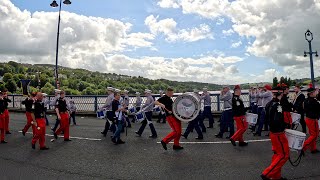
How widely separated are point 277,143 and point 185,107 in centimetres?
436

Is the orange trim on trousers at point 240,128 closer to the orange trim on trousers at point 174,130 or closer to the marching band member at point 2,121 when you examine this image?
the orange trim on trousers at point 174,130

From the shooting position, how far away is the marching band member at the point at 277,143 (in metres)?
7.00

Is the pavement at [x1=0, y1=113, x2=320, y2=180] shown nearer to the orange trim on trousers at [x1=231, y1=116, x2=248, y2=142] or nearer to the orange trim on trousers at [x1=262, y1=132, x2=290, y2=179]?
the orange trim on trousers at [x1=231, y1=116, x2=248, y2=142]

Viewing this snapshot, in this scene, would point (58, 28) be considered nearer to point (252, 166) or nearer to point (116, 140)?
point (116, 140)

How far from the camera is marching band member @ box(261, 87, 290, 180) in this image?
275 inches

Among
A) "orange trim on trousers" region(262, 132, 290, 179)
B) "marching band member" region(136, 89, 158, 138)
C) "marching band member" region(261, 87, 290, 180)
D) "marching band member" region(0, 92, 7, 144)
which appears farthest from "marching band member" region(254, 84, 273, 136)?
"marching band member" region(0, 92, 7, 144)

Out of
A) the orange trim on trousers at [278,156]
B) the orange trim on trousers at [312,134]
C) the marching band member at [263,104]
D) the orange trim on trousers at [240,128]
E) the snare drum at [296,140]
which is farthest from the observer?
the marching band member at [263,104]

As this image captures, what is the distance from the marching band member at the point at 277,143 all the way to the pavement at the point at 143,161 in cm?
48

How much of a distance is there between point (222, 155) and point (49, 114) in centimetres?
1969

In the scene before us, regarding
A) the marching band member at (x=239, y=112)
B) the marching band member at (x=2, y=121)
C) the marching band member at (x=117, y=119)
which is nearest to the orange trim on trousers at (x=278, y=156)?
the marching band member at (x=239, y=112)

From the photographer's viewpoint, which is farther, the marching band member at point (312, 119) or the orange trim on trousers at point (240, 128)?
the orange trim on trousers at point (240, 128)

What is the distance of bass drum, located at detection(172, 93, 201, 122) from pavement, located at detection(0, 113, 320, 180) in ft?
3.41

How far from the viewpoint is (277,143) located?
7.19 m

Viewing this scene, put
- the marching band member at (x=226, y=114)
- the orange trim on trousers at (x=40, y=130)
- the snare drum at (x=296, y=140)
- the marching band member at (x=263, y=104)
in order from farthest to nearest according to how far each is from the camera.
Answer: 1. the marching band member at (x=263, y=104)
2. the marching band member at (x=226, y=114)
3. the orange trim on trousers at (x=40, y=130)
4. the snare drum at (x=296, y=140)
